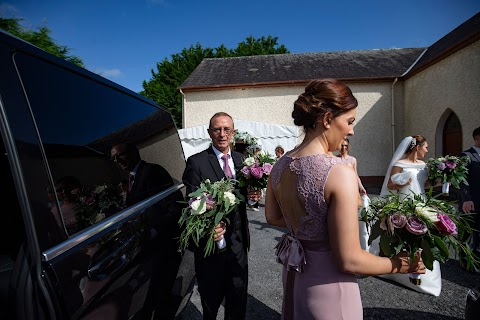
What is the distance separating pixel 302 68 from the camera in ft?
58.2

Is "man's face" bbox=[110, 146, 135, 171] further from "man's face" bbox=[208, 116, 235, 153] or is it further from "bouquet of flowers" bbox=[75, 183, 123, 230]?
"man's face" bbox=[208, 116, 235, 153]

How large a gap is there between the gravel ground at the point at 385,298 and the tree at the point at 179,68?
2629 cm

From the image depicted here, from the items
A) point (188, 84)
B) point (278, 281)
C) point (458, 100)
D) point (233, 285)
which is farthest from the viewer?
point (188, 84)

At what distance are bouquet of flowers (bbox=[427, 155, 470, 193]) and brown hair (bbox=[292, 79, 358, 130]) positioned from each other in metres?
4.01

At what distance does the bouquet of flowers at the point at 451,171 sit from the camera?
176 inches

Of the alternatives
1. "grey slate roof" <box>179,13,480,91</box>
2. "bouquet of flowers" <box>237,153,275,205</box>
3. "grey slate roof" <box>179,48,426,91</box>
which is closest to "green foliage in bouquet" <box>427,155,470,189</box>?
"bouquet of flowers" <box>237,153,275,205</box>

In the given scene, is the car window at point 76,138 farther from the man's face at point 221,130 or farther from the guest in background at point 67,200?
the man's face at point 221,130

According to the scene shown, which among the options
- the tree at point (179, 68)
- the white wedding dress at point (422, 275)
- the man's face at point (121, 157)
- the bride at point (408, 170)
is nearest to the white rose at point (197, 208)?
the man's face at point (121, 157)

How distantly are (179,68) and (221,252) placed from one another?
34704 millimetres

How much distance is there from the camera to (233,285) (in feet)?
8.21

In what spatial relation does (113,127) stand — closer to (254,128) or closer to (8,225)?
(8,225)

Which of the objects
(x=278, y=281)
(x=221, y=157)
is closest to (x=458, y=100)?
(x=278, y=281)

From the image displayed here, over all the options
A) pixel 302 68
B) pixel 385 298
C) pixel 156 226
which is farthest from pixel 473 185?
pixel 302 68

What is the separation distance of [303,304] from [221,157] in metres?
1.53
